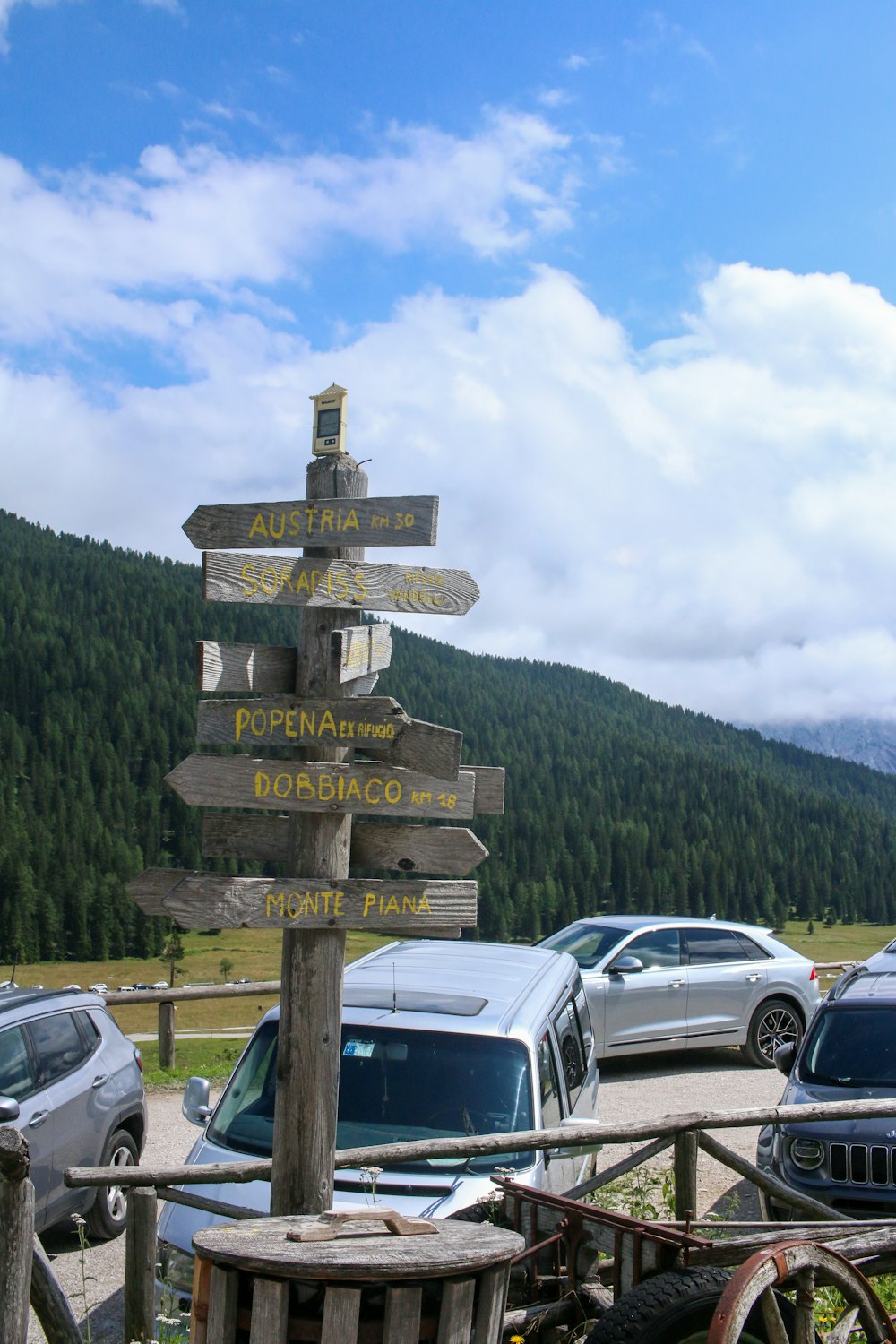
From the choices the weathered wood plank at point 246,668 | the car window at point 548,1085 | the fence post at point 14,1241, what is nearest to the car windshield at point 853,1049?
the car window at point 548,1085

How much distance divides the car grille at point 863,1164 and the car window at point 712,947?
6.33 m

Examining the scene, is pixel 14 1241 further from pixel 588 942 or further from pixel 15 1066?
pixel 588 942

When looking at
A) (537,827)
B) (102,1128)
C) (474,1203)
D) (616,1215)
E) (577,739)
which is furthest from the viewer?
(577,739)

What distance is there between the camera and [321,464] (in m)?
4.76

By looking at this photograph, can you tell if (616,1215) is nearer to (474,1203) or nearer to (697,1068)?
(474,1203)

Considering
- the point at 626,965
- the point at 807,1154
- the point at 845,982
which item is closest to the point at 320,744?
the point at 807,1154

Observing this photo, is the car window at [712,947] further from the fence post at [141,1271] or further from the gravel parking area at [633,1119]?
the fence post at [141,1271]

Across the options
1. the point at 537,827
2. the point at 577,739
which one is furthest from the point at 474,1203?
the point at 577,739

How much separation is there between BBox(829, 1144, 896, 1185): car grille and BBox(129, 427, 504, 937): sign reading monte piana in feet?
13.9

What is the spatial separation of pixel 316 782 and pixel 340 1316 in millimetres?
1898

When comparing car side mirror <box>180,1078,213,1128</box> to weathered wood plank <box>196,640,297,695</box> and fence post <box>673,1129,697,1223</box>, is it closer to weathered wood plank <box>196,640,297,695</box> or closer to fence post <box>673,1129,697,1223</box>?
fence post <box>673,1129,697,1223</box>

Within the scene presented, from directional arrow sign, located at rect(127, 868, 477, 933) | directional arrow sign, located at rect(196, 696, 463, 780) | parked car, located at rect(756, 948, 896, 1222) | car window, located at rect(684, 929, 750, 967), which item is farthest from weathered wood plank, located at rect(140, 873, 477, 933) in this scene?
car window, located at rect(684, 929, 750, 967)

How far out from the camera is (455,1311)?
2967 mm

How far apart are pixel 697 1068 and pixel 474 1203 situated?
10010 mm
